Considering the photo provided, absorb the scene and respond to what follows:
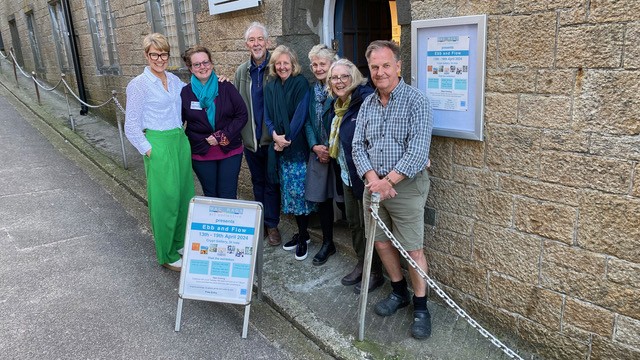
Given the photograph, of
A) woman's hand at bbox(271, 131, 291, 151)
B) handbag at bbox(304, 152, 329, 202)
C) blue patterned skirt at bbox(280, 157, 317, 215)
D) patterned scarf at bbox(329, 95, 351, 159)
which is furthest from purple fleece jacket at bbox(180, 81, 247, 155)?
patterned scarf at bbox(329, 95, 351, 159)

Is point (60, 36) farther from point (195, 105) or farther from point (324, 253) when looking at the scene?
point (324, 253)

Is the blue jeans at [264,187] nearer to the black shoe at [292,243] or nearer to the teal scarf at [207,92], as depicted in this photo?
→ the black shoe at [292,243]

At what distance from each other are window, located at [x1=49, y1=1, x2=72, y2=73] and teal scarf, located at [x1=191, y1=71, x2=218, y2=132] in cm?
1003

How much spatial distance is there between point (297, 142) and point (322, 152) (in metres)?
0.35

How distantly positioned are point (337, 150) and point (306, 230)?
3.89 feet

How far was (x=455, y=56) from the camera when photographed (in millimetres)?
3178

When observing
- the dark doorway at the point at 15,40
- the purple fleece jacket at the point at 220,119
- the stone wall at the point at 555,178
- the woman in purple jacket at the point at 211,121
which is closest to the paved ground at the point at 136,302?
the stone wall at the point at 555,178

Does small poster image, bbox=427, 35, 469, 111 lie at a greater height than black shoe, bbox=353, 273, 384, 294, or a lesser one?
greater

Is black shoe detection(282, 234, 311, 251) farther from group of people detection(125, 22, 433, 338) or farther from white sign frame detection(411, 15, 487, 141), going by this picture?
white sign frame detection(411, 15, 487, 141)

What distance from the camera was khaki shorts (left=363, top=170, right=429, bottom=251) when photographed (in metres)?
3.18

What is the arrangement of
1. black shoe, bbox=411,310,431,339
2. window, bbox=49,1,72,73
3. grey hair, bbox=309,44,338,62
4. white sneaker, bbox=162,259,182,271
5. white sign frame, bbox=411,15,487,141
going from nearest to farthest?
white sign frame, bbox=411,15,487,141
black shoe, bbox=411,310,431,339
grey hair, bbox=309,44,338,62
white sneaker, bbox=162,259,182,271
window, bbox=49,1,72,73

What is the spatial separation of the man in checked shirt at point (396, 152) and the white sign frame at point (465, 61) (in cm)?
29

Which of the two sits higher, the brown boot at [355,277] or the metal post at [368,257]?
the metal post at [368,257]

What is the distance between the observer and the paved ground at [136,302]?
131 inches
